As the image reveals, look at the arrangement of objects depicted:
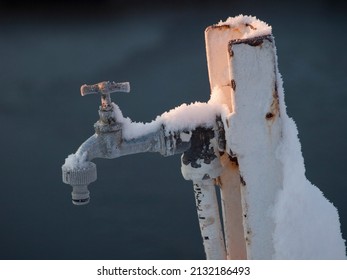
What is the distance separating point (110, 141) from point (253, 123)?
1.46ft

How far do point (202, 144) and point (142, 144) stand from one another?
19 cm

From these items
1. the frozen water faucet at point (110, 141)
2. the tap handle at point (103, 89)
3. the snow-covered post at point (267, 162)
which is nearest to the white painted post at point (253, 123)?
the snow-covered post at point (267, 162)

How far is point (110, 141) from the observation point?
2135mm

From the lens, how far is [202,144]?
2.19m

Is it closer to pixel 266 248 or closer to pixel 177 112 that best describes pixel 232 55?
pixel 177 112

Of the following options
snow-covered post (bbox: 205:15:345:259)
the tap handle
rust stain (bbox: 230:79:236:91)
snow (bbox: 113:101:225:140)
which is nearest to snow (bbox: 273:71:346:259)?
snow-covered post (bbox: 205:15:345:259)

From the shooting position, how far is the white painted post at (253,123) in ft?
6.36

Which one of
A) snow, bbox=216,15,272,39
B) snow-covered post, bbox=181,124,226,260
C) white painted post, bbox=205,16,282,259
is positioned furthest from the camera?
snow-covered post, bbox=181,124,226,260

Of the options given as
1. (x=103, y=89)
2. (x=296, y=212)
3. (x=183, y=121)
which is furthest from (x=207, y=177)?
(x=103, y=89)

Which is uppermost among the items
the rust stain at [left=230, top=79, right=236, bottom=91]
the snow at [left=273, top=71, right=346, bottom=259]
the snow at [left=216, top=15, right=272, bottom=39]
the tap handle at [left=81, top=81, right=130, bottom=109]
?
the snow at [left=216, top=15, right=272, bottom=39]

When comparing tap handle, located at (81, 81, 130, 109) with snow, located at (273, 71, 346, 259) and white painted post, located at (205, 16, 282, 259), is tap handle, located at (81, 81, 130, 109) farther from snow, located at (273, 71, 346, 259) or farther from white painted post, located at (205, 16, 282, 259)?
snow, located at (273, 71, 346, 259)

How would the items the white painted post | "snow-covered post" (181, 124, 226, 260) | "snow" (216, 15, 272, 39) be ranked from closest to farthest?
the white painted post
"snow" (216, 15, 272, 39)
"snow-covered post" (181, 124, 226, 260)

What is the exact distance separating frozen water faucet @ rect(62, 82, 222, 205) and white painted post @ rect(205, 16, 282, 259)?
163mm

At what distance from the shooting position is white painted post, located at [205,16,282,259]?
194 centimetres
